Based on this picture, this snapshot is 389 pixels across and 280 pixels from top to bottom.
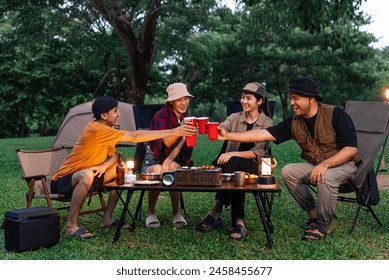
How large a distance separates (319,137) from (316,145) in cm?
9

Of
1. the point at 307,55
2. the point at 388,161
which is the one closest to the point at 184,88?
the point at 388,161

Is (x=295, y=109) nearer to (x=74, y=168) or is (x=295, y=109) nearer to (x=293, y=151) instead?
(x=74, y=168)

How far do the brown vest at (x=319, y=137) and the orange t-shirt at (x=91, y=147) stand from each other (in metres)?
1.50

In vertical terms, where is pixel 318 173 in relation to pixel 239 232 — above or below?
above

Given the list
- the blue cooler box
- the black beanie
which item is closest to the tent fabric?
the black beanie

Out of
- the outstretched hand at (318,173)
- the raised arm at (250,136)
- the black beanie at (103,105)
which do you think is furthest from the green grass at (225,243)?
the black beanie at (103,105)

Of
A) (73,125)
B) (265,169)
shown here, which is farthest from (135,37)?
(265,169)

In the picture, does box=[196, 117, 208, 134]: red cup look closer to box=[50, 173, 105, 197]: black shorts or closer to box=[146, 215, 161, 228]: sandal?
box=[50, 173, 105, 197]: black shorts

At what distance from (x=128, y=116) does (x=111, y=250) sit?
31.2 ft

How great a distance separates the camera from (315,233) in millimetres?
4734

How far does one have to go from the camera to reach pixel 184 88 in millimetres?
5164

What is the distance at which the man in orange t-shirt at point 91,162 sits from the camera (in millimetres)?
4824

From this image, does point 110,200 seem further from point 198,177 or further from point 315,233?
point 315,233
